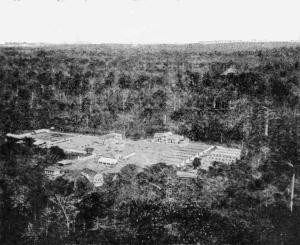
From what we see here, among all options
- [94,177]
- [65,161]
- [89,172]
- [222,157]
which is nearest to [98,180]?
[94,177]

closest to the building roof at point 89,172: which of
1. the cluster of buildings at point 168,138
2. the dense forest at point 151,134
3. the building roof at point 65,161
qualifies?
the dense forest at point 151,134

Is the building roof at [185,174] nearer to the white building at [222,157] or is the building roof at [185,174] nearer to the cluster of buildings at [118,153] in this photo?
the cluster of buildings at [118,153]

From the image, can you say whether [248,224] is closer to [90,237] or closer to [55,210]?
[90,237]

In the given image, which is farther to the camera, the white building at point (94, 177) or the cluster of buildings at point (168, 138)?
the cluster of buildings at point (168, 138)

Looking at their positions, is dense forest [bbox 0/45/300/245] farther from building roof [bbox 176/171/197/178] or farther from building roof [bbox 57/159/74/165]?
building roof [bbox 57/159/74/165]

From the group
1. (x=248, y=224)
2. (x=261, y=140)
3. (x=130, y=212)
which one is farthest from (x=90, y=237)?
(x=261, y=140)
